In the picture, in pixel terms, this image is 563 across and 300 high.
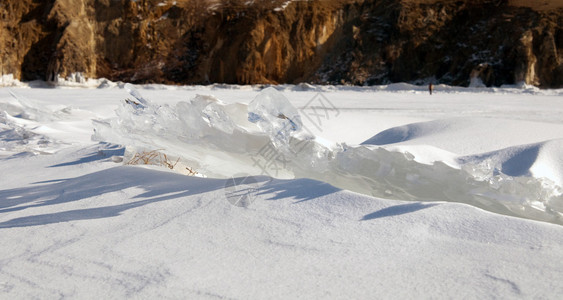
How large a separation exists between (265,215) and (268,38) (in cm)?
1951

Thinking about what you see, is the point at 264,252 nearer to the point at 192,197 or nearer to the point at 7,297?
the point at 192,197

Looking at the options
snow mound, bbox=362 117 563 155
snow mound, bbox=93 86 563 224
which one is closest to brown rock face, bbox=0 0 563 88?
snow mound, bbox=362 117 563 155

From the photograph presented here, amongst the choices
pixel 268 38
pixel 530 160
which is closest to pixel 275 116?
pixel 530 160

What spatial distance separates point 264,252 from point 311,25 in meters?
20.5

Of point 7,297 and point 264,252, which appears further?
point 264,252

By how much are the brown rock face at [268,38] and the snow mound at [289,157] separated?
17.6 m

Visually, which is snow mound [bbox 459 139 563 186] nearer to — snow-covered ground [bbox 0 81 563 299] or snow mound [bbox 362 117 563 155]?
snow-covered ground [bbox 0 81 563 299]

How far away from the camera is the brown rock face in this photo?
752 inches

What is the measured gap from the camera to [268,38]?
2038 centimetres

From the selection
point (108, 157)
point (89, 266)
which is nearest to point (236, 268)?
point (89, 266)

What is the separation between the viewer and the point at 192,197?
5.54 ft

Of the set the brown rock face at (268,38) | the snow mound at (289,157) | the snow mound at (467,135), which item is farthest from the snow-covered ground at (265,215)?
the brown rock face at (268,38)

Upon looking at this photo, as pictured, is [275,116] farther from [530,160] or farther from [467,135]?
[467,135]

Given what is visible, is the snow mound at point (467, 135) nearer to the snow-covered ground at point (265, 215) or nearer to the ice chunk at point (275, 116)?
the snow-covered ground at point (265, 215)
